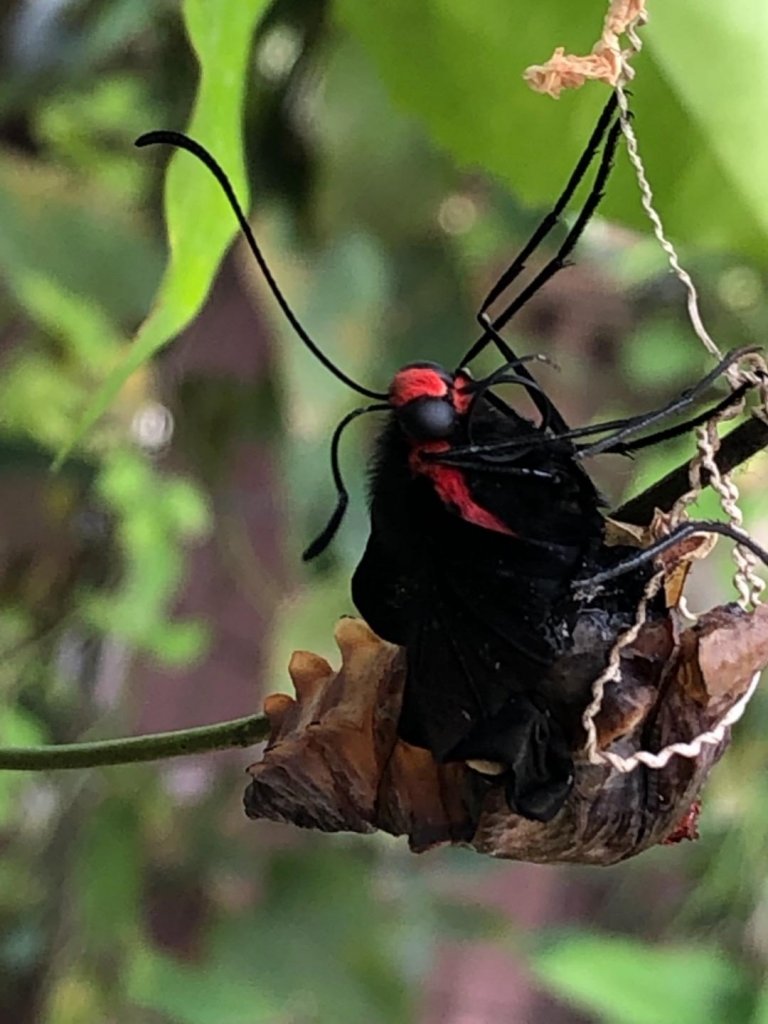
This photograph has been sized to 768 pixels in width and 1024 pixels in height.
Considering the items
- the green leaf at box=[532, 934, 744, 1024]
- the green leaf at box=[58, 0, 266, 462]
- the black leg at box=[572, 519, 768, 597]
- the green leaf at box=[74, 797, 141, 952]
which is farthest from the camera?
the green leaf at box=[74, 797, 141, 952]

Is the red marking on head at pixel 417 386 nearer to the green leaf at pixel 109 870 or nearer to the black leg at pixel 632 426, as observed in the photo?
the black leg at pixel 632 426

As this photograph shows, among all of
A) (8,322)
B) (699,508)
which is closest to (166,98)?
(8,322)

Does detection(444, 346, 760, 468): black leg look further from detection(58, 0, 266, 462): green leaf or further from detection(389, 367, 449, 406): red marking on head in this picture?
detection(58, 0, 266, 462): green leaf

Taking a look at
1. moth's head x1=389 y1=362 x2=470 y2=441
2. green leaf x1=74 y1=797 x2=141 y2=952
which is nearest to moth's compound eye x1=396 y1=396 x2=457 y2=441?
moth's head x1=389 y1=362 x2=470 y2=441

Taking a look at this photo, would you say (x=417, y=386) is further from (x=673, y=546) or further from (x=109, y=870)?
(x=109, y=870)

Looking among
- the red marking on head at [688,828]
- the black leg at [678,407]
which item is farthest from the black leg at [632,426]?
the red marking on head at [688,828]

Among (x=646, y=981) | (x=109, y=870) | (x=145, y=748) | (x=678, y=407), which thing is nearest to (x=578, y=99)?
(x=678, y=407)
